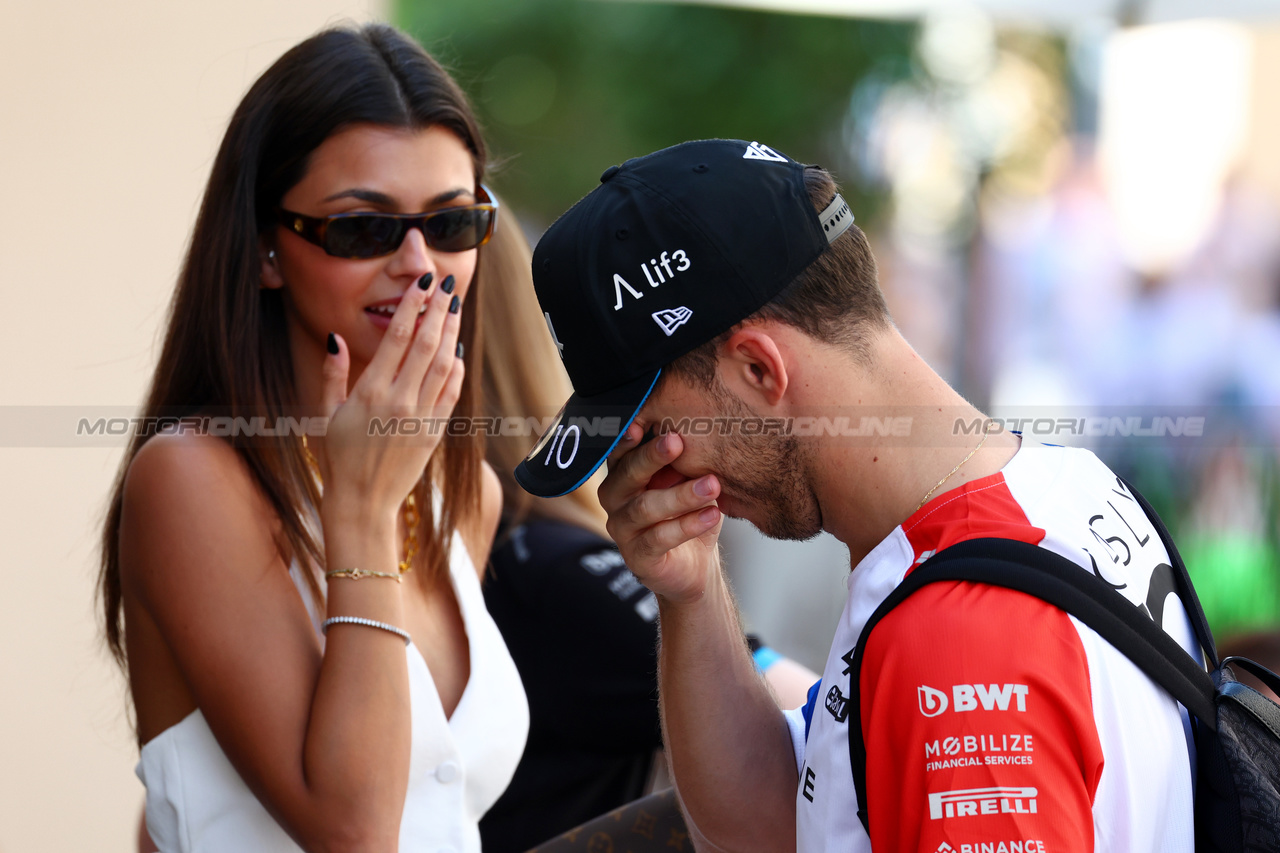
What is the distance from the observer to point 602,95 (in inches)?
421

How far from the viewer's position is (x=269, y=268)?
2.01 metres

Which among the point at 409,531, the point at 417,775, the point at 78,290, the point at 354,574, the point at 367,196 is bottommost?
the point at 417,775

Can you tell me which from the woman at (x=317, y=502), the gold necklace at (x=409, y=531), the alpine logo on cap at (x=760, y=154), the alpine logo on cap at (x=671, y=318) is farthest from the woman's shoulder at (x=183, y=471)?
the alpine logo on cap at (x=760, y=154)

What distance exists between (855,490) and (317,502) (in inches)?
42.0

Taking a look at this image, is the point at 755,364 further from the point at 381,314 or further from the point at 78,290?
the point at 78,290

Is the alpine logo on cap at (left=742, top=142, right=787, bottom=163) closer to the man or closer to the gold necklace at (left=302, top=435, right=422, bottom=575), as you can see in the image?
the man

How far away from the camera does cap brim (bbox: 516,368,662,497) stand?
57.2 inches

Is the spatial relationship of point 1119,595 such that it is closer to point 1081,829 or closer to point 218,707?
point 1081,829

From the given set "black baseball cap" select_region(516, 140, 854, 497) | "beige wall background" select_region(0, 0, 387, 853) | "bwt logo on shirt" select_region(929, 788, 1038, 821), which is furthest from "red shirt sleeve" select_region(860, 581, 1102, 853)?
"beige wall background" select_region(0, 0, 387, 853)

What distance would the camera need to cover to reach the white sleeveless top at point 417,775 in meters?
1.80

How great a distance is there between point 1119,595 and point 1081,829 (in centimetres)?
27

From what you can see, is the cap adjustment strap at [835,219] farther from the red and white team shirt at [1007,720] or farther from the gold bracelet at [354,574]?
the gold bracelet at [354,574]

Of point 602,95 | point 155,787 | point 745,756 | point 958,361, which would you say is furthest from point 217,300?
point 602,95

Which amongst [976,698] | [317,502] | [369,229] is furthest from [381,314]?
[976,698]
